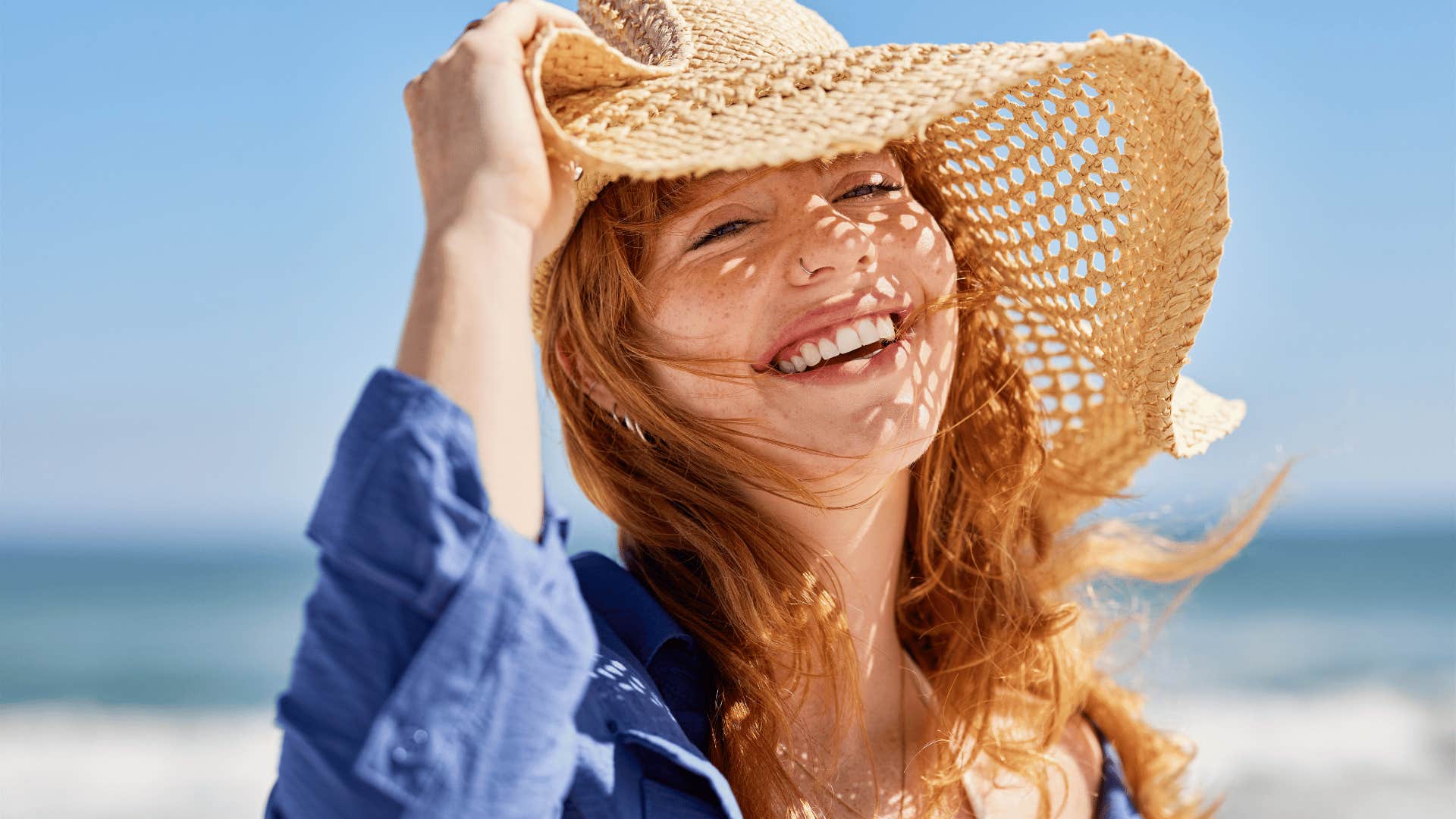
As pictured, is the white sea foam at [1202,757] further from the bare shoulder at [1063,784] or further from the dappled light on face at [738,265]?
the dappled light on face at [738,265]

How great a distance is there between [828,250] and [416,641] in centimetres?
91

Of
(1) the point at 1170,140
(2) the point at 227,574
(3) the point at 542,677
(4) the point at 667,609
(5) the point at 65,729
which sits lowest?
(2) the point at 227,574

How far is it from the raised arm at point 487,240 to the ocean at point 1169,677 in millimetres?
5133

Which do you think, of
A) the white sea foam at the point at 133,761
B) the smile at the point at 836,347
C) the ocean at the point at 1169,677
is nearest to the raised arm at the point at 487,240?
the smile at the point at 836,347

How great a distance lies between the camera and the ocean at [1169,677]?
9695mm

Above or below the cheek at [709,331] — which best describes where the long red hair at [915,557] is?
below

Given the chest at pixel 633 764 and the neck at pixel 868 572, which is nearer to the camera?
the chest at pixel 633 764

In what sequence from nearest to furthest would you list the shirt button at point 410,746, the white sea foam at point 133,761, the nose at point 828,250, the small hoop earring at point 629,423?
the shirt button at point 410,746, the nose at point 828,250, the small hoop earring at point 629,423, the white sea foam at point 133,761

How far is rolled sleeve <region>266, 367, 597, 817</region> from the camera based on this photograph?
110 cm

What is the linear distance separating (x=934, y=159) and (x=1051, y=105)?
0.30 m

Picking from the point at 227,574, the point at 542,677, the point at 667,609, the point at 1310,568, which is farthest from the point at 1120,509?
the point at 227,574

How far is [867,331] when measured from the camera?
5.72ft

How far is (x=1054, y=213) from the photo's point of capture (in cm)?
208

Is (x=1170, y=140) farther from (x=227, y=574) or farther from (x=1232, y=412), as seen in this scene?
(x=227, y=574)
